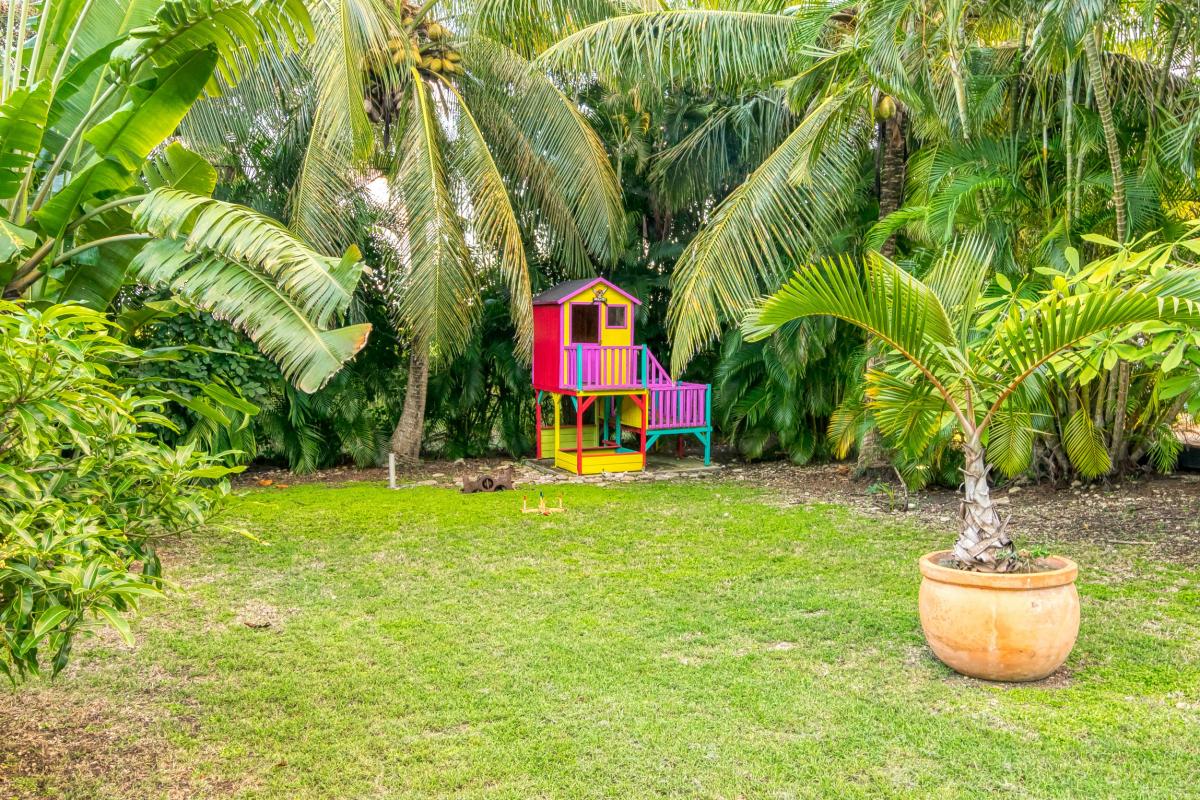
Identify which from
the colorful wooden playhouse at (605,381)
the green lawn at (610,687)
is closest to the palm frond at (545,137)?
the colorful wooden playhouse at (605,381)

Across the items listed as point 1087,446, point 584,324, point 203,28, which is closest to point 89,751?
point 203,28

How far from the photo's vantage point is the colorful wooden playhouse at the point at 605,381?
A: 11.6m

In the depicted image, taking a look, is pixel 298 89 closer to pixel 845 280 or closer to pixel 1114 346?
pixel 845 280

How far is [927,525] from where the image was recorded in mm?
7941

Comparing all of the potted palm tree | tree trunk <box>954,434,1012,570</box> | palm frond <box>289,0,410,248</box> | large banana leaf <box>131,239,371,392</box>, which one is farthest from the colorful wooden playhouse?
large banana leaf <box>131,239,371,392</box>

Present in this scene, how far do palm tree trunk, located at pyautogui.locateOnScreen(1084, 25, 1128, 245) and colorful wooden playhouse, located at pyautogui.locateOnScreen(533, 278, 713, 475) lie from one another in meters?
5.44

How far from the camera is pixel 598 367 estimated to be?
11.6 meters

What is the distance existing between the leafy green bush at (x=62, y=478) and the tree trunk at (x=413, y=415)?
356 inches

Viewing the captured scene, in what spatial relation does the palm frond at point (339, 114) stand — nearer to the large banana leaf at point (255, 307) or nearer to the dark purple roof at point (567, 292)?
the dark purple roof at point (567, 292)

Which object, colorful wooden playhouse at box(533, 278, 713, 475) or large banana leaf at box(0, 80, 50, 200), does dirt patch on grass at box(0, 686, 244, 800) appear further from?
colorful wooden playhouse at box(533, 278, 713, 475)

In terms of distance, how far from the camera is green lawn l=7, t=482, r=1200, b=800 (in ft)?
10.9

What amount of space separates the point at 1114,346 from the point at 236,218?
4.13 m

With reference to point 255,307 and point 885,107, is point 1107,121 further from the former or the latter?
point 255,307

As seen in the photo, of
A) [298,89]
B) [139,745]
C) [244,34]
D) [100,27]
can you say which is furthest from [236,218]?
[298,89]
